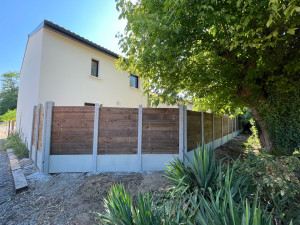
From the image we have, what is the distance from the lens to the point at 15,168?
4.85 metres

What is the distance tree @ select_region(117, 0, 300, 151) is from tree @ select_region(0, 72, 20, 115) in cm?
3538

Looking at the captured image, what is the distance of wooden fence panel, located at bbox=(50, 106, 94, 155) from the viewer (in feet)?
14.4

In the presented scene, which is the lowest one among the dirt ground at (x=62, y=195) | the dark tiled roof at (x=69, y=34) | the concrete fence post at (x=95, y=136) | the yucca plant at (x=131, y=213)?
the dirt ground at (x=62, y=195)

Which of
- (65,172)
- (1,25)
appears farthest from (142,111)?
(1,25)

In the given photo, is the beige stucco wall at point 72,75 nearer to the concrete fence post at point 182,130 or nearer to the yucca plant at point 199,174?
the concrete fence post at point 182,130

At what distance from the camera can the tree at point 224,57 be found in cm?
310

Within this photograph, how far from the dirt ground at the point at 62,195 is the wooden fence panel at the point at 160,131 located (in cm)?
74

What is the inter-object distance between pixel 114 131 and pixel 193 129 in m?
2.77

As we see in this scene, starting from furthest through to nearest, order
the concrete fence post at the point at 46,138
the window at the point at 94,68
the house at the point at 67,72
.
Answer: the window at the point at 94,68 < the house at the point at 67,72 < the concrete fence post at the point at 46,138

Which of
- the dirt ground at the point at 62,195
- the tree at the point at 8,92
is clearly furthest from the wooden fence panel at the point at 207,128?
the tree at the point at 8,92

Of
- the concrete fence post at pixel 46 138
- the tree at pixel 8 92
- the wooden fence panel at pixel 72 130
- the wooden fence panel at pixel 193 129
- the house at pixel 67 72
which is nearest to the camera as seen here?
the concrete fence post at pixel 46 138

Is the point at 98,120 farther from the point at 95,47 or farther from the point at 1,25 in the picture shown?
the point at 1,25

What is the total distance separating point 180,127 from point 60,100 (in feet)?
19.1

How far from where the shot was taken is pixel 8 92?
30922 millimetres
